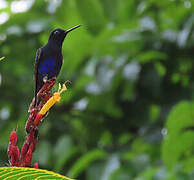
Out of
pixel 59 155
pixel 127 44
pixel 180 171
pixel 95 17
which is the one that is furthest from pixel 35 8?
pixel 180 171

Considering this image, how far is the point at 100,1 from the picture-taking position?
2.76 metres

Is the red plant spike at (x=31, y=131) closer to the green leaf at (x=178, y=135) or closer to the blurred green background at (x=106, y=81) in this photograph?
the green leaf at (x=178, y=135)

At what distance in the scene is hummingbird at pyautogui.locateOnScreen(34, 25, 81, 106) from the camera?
24.5 inches

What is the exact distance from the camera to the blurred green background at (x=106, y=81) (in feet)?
8.03

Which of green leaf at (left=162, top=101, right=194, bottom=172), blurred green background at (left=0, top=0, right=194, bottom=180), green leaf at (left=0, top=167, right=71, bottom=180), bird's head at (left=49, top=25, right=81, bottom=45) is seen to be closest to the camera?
green leaf at (left=0, top=167, right=71, bottom=180)

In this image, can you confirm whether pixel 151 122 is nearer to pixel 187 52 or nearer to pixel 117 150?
pixel 117 150

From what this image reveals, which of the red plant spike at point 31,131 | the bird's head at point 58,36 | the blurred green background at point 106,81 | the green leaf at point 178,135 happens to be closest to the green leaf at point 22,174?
the red plant spike at point 31,131

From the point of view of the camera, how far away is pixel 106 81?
2473mm

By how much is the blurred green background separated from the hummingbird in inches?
65.6

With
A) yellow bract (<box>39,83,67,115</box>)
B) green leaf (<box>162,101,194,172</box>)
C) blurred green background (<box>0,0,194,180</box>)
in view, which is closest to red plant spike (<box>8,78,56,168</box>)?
yellow bract (<box>39,83,67,115</box>)

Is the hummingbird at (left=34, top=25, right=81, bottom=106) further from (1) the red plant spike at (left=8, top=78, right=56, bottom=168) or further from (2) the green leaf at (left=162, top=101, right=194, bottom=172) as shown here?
(2) the green leaf at (left=162, top=101, right=194, bottom=172)

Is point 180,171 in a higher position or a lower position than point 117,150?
lower

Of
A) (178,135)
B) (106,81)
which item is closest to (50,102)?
(178,135)

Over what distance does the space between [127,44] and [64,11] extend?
0.49 meters
